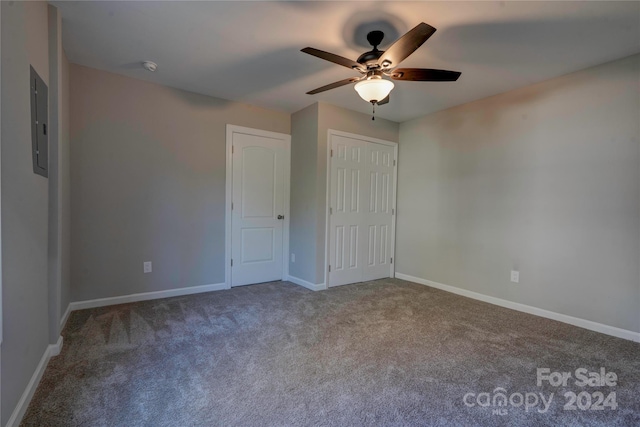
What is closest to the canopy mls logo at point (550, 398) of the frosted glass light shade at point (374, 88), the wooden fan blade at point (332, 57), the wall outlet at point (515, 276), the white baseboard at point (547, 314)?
the white baseboard at point (547, 314)

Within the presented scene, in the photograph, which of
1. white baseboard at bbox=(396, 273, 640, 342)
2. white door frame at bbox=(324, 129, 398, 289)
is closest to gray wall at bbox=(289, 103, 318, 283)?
white door frame at bbox=(324, 129, 398, 289)

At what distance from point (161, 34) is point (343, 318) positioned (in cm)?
287

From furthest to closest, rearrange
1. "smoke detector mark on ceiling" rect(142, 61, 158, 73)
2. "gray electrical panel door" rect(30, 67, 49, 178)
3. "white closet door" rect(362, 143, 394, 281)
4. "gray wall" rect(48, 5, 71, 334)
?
"white closet door" rect(362, 143, 394, 281) < "smoke detector mark on ceiling" rect(142, 61, 158, 73) < "gray wall" rect(48, 5, 71, 334) < "gray electrical panel door" rect(30, 67, 49, 178)

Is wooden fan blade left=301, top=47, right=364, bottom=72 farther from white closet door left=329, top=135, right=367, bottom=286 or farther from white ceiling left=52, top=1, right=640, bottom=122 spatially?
white closet door left=329, top=135, right=367, bottom=286

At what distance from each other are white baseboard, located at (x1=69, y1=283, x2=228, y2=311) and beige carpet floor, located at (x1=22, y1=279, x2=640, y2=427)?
0.11m

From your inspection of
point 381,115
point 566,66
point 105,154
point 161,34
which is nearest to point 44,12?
point 161,34

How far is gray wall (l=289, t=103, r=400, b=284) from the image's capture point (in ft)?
12.5

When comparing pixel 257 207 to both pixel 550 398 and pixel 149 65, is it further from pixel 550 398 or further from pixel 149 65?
pixel 550 398

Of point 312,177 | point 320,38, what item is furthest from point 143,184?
point 320,38

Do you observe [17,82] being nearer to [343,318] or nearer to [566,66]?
[343,318]

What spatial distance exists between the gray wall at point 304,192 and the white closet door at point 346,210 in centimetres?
25

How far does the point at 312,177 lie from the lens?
3.87 meters

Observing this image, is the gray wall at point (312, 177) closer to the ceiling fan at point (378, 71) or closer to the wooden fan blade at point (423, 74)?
the ceiling fan at point (378, 71)

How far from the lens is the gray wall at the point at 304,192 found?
3850 millimetres
